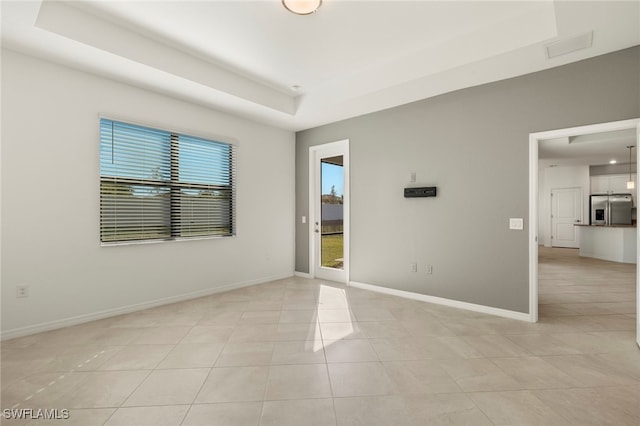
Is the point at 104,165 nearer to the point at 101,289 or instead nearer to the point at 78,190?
the point at 78,190

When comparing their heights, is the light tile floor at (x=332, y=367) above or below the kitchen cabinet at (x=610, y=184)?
below

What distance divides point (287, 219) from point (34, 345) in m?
3.72

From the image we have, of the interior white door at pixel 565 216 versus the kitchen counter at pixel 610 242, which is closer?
the kitchen counter at pixel 610 242

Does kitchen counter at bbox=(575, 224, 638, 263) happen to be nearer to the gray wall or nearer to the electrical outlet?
the gray wall

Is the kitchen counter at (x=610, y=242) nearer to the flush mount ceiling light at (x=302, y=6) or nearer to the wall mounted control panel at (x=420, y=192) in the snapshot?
the wall mounted control panel at (x=420, y=192)

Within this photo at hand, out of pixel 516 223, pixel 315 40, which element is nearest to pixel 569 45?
pixel 516 223

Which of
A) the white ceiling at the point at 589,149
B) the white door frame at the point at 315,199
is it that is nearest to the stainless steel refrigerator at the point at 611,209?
the white ceiling at the point at 589,149

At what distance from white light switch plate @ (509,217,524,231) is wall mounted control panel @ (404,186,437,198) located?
0.96 metres

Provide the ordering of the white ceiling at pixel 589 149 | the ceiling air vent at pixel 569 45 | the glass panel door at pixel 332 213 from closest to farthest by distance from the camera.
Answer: the ceiling air vent at pixel 569 45, the glass panel door at pixel 332 213, the white ceiling at pixel 589 149

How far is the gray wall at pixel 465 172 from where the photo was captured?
10.3ft

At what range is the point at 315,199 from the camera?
5.59m

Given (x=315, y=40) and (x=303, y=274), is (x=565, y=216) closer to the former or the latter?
(x=303, y=274)

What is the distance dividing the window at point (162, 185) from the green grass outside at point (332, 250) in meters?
1.67

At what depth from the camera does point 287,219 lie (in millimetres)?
5703
